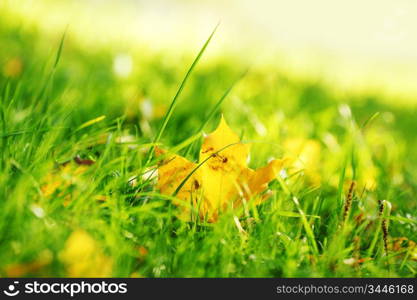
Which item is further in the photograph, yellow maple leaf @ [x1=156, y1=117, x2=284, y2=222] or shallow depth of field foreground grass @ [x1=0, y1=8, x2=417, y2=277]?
yellow maple leaf @ [x1=156, y1=117, x2=284, y2=222]

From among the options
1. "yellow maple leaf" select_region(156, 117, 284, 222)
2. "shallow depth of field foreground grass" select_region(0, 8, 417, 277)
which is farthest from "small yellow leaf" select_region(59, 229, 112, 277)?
"yellow maple leaf" select_region(156, 117, 284, 222)

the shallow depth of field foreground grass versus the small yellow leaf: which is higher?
the shallow depth of field foreground grass

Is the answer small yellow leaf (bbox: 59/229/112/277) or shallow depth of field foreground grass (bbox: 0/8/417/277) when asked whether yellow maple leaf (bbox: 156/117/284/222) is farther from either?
small yellow leaf (bbox: 59/229/112/277)

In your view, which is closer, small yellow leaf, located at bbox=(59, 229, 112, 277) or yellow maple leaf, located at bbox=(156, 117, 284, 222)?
small yellow leaf, located at bbox=(59, 229, 112, 277)

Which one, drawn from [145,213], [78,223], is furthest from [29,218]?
[145,213]

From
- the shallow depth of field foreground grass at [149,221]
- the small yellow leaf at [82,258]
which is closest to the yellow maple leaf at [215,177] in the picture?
the shallow depth of field foreground grass at [149,221]

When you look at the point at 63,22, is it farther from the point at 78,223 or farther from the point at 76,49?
the point at 78,223

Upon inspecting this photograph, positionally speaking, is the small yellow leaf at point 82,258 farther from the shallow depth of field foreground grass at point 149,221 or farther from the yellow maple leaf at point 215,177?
the yellow maple leaf at point 215,177

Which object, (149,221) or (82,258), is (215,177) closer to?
(149,221)

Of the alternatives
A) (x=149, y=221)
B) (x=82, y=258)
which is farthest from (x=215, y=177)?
(x=82, y=258)
